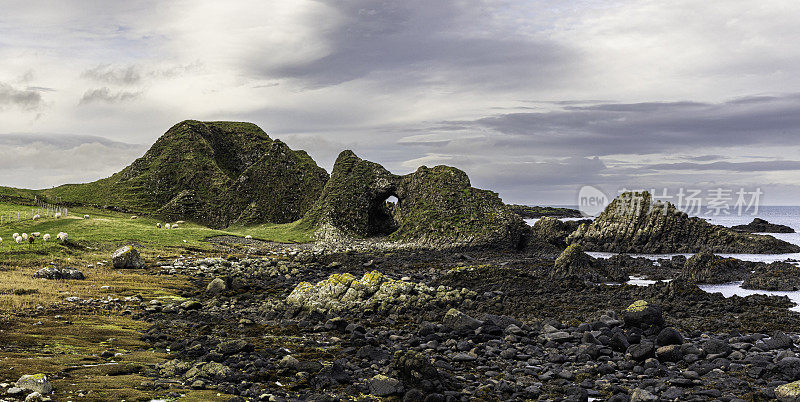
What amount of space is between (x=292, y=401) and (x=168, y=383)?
10.8 feet

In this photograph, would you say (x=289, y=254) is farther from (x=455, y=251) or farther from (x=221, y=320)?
(x=221, y=320)

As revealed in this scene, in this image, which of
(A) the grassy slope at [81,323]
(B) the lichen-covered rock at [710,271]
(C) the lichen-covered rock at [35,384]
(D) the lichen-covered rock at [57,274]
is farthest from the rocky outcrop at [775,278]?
(D) the lichen-covered rock at [57,274]

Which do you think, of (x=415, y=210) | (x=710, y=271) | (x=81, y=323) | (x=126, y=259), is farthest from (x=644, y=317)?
(x=415, y=210)

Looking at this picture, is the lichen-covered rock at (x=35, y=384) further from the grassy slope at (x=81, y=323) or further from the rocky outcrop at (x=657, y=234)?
the rocky outcrop at (x=657, y=234)

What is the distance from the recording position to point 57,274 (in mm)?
28875

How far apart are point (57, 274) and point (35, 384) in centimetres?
2258

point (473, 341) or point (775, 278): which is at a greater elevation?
point (473, 341)

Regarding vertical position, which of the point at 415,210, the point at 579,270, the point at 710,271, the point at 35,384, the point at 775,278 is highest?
the point at 415,210

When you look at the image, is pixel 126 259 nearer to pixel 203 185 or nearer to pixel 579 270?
pixel 579 270

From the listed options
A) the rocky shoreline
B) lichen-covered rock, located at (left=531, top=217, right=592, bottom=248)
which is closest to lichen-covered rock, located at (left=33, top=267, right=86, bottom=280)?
the rocky shoreline

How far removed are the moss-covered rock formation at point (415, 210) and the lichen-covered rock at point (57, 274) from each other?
123 feet

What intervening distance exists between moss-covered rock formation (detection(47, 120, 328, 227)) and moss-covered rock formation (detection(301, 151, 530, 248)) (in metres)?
18.3

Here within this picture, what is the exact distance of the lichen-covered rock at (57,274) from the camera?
1132 inches

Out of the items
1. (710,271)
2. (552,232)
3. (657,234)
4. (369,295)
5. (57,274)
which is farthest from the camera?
(552,232)
